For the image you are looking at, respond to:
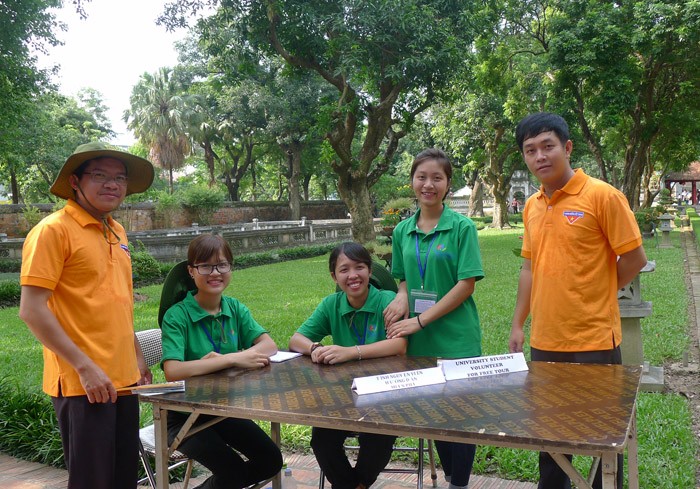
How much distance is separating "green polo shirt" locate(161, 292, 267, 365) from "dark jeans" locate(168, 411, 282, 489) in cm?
30

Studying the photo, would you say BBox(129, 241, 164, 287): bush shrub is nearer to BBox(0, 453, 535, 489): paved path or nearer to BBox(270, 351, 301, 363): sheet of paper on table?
BBox(0, 453, 535, 489): paved path

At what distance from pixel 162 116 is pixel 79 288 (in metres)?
31.0

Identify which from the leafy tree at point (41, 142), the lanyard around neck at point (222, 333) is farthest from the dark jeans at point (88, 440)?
the leafy tree at point (41, 142)

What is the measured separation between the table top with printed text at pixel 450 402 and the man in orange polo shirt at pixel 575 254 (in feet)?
0.53

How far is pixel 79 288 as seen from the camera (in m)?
2.25

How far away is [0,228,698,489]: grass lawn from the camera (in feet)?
12.0

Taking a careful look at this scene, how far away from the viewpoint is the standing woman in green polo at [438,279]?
108 inches

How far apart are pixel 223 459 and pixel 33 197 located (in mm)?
35689

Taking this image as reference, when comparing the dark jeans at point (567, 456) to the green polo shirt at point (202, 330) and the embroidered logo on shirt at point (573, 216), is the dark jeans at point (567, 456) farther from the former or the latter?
the green polo shirt at point (202, 330)

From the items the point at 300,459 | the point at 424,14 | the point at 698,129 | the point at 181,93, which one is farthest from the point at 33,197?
the point at 300,459

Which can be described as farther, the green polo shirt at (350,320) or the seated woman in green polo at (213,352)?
the green polo shirt at (350,320)

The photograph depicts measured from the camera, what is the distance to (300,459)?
12.7 feet

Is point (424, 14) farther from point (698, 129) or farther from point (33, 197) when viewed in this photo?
point (33, 197)

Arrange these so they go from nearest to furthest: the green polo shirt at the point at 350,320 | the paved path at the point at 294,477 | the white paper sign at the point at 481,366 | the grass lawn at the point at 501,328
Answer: the white paper sign at the point at 481,366 < the green polo shirt at the point at 350,320 < the paved path at the point at 294,477 < the grass lawn at the point at 501,328
